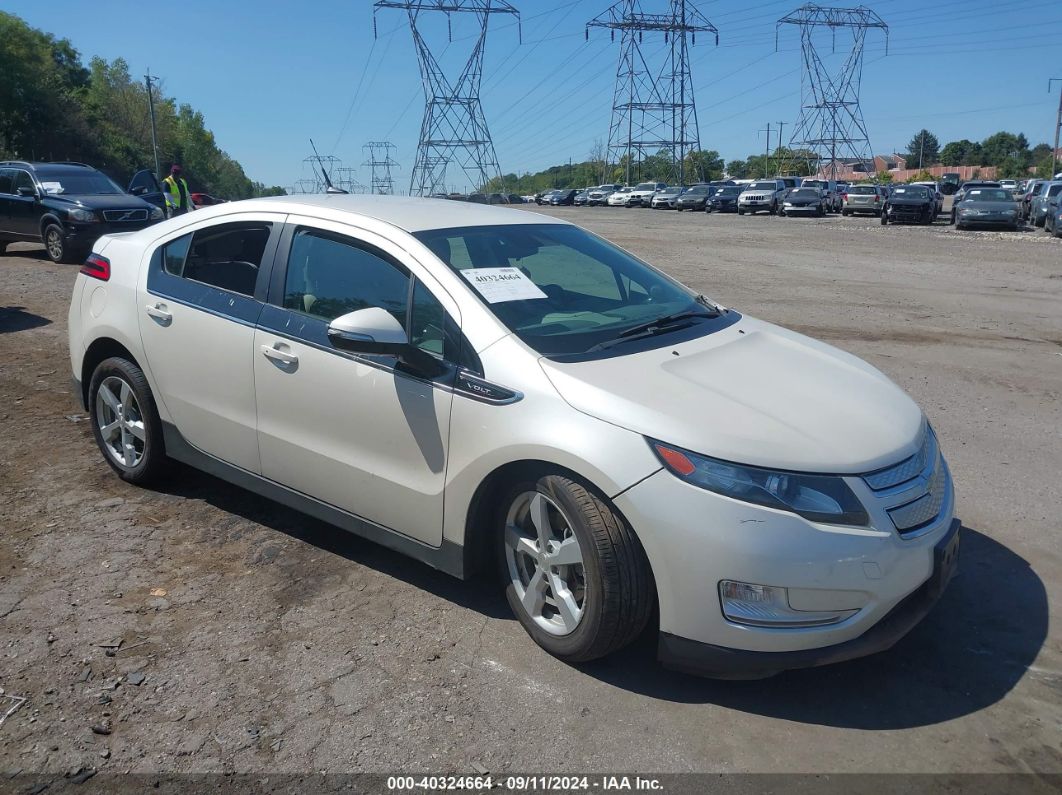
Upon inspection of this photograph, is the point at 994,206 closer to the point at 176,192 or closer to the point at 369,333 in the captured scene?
the point at 176,192

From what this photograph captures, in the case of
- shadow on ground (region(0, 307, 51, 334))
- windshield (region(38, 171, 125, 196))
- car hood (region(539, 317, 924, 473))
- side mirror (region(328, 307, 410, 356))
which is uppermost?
windshield (region(38, 171, 125, 196))

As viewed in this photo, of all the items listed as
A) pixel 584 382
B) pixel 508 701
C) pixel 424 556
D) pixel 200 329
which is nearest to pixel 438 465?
pixel 424 556

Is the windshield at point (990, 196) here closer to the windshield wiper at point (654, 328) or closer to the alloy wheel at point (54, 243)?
the alloy wheel at point (54, 243)

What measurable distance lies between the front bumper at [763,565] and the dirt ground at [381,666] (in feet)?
0.97

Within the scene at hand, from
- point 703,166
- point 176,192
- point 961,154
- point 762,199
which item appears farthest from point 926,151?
point 176,192

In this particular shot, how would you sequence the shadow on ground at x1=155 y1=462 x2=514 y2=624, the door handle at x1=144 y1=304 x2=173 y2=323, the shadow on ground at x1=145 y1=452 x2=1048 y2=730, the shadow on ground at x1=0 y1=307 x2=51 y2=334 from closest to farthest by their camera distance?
1. the shadow on ground at x1=145 y1=452 x2=1048 y2=730
2. the shadow on ground at x1=155 y1=462 x2=514 y2=624
3. the door handle at x1=144 y1=304 x2=173 y2=323
4. the shadow on ground at x1=0 y1=307 x2=51 y2=334

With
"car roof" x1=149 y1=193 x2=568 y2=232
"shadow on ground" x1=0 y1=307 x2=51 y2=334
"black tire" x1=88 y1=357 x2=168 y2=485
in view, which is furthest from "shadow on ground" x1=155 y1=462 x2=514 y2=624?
"shadow on ground" x1=0 y1=307 x2=51 y2=334

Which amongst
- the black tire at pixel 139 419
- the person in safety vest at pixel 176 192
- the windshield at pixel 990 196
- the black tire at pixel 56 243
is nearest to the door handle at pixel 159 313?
the black tire at pixel 139 419

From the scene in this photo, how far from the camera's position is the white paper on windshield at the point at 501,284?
3.80 metres

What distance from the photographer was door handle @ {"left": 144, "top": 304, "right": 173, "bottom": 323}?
463 cm

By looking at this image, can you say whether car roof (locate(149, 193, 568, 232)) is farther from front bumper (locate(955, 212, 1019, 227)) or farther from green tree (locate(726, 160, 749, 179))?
green tree (locate(726, 160, 749, 179))

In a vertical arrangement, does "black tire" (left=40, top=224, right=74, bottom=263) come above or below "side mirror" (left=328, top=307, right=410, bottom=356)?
below

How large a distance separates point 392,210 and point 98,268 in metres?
1.93

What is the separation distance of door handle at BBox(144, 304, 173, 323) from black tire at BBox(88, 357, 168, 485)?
1.15 ft
